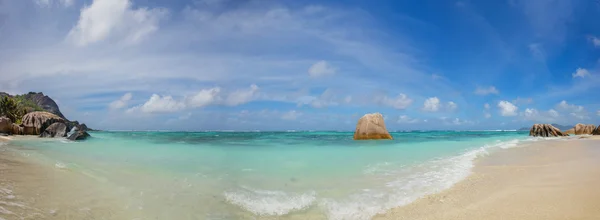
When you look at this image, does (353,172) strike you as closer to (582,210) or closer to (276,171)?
(276,171)

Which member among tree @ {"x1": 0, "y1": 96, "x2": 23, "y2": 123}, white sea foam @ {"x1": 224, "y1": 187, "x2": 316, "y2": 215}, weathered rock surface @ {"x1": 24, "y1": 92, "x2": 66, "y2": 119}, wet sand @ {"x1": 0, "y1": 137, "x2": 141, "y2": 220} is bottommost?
white sea foam @ {"x1": 224, "y1": 187, "x2": 316, "y2": 215}

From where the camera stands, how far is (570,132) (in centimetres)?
5088

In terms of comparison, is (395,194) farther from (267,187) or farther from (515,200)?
(267,187)

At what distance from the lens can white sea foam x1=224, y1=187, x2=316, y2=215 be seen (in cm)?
571

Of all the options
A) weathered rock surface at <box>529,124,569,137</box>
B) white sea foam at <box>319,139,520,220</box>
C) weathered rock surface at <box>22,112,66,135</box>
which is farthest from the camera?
weathered rock surface at <box>529,124,569,137</box>

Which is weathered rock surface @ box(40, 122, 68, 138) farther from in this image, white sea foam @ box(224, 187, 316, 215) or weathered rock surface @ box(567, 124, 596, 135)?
weathered rock surface @ box(567, 124, 596, 135)

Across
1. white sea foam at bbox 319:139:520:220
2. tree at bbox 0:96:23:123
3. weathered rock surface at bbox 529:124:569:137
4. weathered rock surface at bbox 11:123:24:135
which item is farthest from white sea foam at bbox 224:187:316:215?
weathered rock surface at bbox 529:124:569:137

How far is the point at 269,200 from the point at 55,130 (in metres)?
35.4

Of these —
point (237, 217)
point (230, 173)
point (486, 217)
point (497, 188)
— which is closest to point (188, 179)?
point (230, 173)

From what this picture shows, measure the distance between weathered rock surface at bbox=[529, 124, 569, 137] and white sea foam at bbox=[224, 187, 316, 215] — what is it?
172 ft

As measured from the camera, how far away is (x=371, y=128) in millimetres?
32656

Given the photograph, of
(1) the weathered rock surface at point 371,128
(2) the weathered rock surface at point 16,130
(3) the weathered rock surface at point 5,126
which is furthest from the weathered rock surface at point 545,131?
(3) the weathered rock surface at point 5,126

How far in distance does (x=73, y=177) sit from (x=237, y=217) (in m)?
5.04

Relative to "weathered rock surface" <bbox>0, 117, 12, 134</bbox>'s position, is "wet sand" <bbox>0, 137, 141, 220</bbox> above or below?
below
